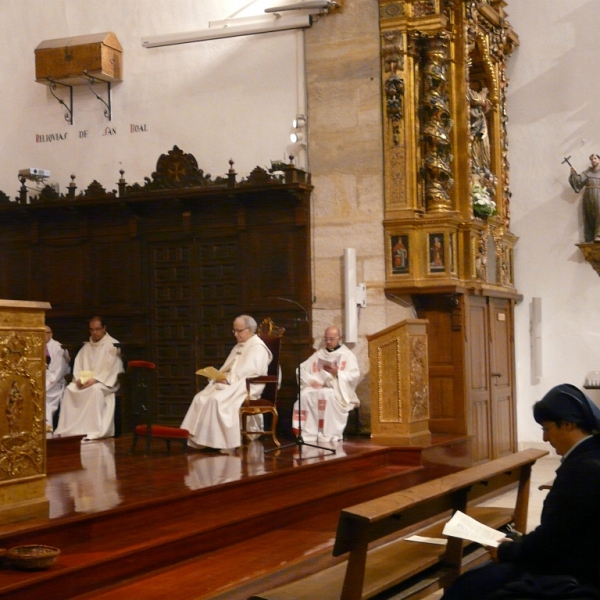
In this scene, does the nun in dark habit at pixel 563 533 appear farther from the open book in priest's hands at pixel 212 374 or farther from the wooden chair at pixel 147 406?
the open book in priest's hands at pixel 212 374

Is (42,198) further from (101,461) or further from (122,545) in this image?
(122,545)

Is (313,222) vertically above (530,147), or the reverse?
(530,147)

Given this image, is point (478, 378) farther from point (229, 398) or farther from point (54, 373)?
point (54, 373)

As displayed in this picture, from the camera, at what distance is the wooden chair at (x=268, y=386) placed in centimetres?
1014

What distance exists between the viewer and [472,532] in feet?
14.1

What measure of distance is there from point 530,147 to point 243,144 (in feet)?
13.9

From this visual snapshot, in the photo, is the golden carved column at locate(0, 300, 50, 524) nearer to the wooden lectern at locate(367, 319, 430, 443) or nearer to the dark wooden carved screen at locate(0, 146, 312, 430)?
the wooden lectern at locate(367, 319, 430, 443)

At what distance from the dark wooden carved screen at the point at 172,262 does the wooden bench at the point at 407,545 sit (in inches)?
210

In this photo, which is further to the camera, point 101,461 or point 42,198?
point 42,198

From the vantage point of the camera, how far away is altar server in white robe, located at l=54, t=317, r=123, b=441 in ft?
37.9

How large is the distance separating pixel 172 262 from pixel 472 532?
27.5ft

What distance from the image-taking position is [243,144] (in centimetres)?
1216

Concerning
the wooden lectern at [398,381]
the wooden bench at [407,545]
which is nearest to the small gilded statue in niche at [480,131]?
the wooden lectern at [398,381]

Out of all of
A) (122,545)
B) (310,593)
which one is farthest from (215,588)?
(310,593)
